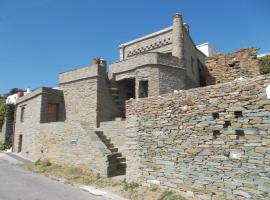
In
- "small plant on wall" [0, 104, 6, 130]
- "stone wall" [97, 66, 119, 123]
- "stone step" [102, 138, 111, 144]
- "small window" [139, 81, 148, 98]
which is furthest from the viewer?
"small plant on wall" [0, 104, 6, 130]

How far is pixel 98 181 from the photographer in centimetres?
1035

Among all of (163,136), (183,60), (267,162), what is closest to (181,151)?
(163,136)

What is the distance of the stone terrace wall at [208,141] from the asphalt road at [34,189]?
2.11 m

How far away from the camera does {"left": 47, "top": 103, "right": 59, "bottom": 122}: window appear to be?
17859mm

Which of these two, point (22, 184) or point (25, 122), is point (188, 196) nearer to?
point (22, 184)

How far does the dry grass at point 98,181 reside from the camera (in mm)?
8130

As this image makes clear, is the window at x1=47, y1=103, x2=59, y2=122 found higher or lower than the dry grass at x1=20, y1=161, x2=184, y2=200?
higher

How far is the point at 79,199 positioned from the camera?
8219 millimetres

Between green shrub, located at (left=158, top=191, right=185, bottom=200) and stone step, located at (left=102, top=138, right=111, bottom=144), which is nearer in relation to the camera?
green shrub, located at (left=158, top=191, right=185, bottom=200)

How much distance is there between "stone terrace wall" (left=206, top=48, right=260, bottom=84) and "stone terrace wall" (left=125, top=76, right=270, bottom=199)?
26.8 ft

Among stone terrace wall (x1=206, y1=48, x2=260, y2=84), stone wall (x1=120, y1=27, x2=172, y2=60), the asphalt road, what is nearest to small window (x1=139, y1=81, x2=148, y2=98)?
stone wall (x1=120, y1=27, x2=172, y2=60)

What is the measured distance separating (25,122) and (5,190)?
10297 millimetres

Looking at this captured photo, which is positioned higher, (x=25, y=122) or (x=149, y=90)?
(x=149, y=90)

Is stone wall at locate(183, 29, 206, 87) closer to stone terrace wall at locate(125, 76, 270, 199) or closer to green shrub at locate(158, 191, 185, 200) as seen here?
stone terrace wall at locate(125, 76, 270, 199)
